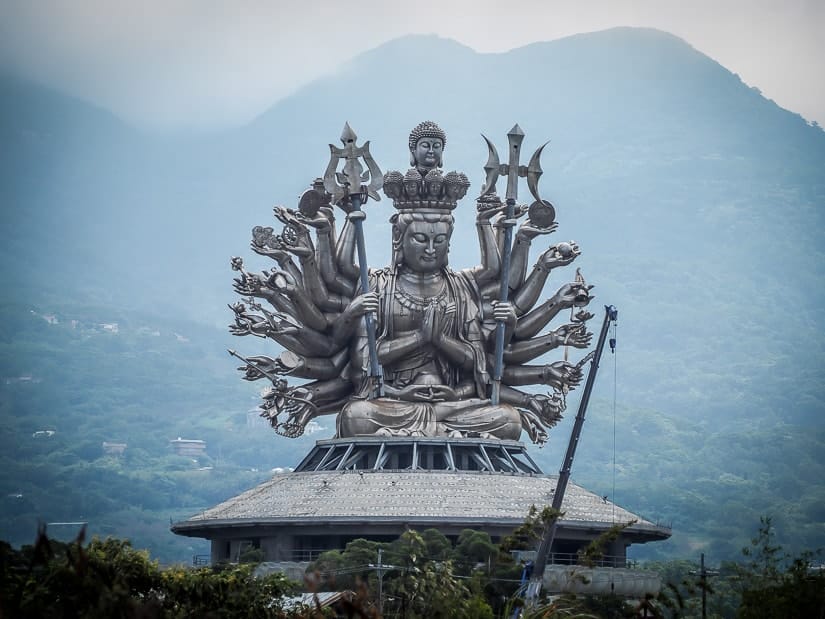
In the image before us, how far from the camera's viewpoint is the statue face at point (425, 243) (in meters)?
62.2

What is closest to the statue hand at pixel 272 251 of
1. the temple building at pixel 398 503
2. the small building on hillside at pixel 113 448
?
the temple building at pixel 398 503

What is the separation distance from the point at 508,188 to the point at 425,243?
294 cm

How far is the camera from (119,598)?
3844 centimetres

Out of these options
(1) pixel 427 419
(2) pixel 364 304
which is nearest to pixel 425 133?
(2) pixel 364 304

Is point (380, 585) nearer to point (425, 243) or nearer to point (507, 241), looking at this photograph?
point (425, 243)

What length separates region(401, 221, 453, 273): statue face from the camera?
2450 inches

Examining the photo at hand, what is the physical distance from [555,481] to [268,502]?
8378mm

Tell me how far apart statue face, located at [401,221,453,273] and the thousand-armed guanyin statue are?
0.03 metres

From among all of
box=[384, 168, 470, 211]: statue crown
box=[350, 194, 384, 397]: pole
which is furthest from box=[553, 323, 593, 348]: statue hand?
box=[350, 194, 384, 397]: pole

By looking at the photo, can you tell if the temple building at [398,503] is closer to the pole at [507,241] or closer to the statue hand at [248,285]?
the pole at [507,241]

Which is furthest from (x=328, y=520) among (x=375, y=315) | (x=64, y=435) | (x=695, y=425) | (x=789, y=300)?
(x=789, y=300)

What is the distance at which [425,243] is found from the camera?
62250 millimetres

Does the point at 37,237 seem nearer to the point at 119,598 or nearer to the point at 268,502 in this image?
the point at 268,502

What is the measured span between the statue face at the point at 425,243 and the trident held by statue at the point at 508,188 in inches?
71.7
